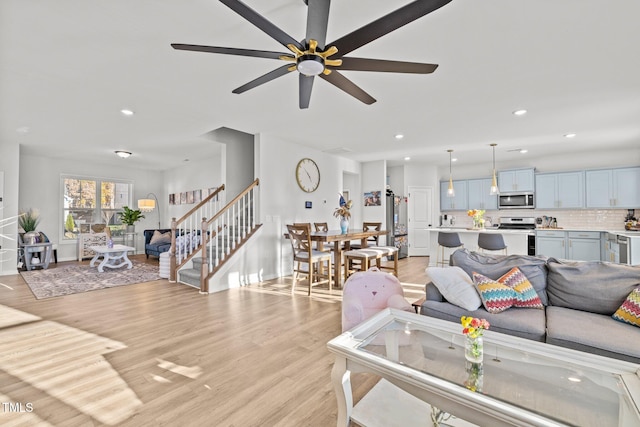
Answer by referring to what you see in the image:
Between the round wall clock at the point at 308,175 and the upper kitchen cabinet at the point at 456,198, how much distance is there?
160 inches

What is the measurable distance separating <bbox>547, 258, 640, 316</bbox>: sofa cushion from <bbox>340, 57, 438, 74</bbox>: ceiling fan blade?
1.98m

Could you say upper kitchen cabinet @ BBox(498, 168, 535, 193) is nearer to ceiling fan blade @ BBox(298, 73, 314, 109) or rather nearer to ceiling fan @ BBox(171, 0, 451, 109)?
ceiling fan @ BBox(171, 0, 451, 109)

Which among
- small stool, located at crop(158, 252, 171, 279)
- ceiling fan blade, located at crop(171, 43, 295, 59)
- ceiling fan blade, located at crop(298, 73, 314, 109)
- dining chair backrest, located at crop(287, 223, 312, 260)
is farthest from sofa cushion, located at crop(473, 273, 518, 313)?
small stool, located at crop(158, 252, 171, 279)

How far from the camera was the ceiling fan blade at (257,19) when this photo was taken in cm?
151

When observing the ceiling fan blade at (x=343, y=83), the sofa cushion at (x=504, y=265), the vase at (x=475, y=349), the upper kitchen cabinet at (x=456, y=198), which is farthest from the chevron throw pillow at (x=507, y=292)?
A: the upper kitchen cabinet at (x=456, y=198)

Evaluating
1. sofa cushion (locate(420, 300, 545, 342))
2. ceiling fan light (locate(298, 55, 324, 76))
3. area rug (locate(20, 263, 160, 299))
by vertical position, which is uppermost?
ceiling fan light (locate(298, 55, 324, 76))

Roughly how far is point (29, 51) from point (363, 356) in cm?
372

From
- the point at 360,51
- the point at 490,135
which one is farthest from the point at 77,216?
the point at 490,135

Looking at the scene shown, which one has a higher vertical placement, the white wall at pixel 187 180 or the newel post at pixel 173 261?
the white wall at pixel 187 180

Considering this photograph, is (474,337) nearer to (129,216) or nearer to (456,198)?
(456,198)

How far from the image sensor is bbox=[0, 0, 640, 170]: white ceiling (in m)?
2.12

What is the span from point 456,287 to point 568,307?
886 millimetres

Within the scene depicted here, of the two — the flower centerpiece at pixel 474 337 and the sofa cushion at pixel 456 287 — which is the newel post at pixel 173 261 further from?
the flower centerpiece at pixel 474 337

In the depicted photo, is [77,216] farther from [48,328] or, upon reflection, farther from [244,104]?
[244,104]
